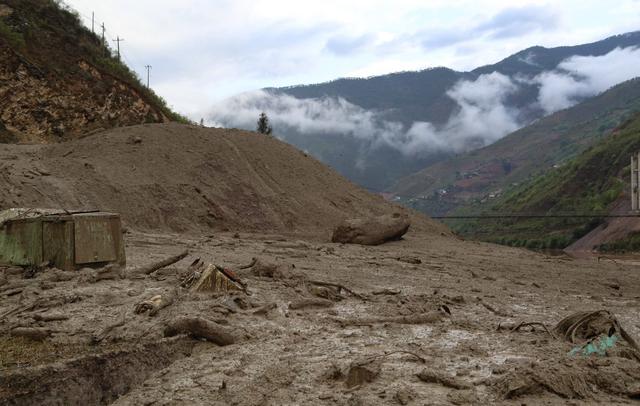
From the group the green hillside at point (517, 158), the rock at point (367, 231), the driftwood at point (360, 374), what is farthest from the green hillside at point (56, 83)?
the green hillside at point (517, 158)

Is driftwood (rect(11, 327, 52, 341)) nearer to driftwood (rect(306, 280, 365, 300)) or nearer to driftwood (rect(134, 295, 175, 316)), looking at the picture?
driftwood (rect(134, 295, 175, 316))

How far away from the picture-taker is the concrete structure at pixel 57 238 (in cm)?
859

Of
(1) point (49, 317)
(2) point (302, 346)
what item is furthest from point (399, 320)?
(1) point (49, 317)

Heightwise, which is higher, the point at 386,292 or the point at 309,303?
the point at 309,303

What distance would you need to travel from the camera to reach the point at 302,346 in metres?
5.68

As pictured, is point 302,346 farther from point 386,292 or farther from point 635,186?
point 635,186

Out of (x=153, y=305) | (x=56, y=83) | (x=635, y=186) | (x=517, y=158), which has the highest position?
(x=56, y=83)

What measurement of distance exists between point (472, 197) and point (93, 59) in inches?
2957

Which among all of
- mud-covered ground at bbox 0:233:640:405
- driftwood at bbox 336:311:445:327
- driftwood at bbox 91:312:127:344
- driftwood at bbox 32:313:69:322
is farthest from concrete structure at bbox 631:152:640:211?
driftwood at bbox 32:313:69:322

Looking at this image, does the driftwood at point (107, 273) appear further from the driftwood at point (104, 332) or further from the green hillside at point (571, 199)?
the green hillside at point (571, 199)

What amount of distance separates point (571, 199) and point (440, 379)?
52708 mm

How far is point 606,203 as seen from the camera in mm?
44812

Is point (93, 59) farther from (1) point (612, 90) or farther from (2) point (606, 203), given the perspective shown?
(1) point (612, 90)

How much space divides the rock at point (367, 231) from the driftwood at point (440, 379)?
39.8 ft
